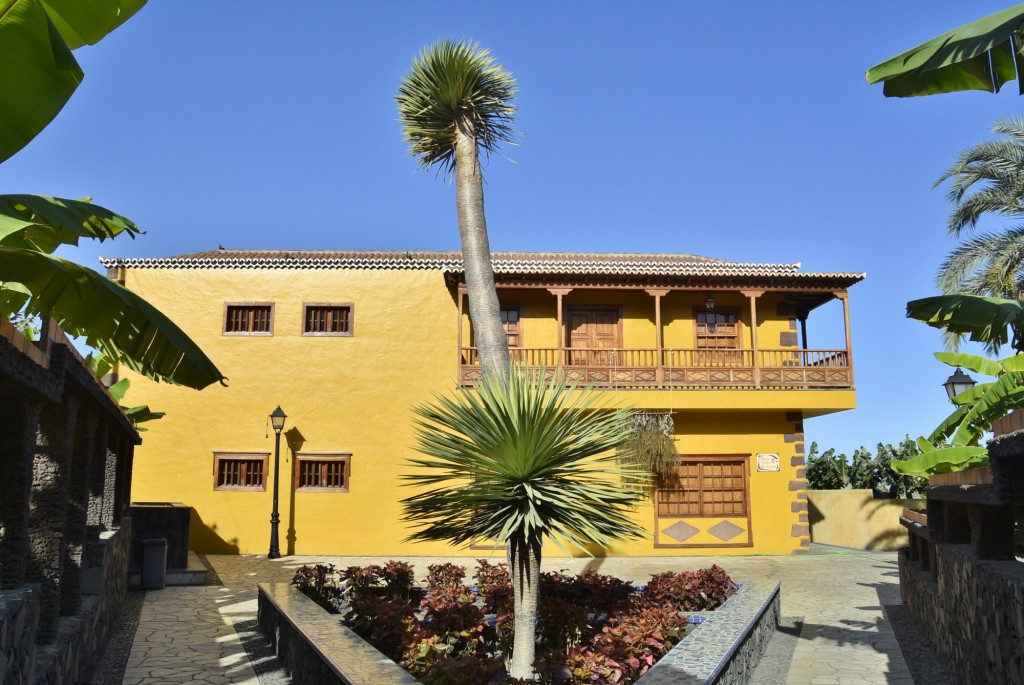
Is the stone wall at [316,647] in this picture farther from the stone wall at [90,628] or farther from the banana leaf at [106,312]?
the banana leaf at [106,312]

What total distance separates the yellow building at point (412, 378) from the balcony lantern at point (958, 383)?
7231mm

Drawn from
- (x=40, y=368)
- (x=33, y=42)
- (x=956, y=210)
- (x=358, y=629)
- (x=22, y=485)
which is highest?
(x=956, y=210)

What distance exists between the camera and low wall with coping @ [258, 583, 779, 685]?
18.0 feet

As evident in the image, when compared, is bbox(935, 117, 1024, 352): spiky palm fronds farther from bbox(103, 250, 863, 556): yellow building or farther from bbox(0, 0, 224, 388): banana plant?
bbox(0, 0, 224, 388): banana plant

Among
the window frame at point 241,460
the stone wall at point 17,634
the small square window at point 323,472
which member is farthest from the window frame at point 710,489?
the stone wall at point 17,634

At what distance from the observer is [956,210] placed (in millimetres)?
15250

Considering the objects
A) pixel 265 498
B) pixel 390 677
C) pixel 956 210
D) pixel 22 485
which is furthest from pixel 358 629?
pixel 956 210

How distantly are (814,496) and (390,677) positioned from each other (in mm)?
20765

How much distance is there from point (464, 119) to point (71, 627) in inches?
264

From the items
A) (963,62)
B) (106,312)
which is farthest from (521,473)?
(963,62)

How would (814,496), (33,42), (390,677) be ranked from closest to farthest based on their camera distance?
1. (33,42)
2. (390,677)
3. (814,496)

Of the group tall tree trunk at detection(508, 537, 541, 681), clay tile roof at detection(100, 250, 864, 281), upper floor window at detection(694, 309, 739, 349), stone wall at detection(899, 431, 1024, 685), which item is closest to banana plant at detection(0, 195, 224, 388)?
tall tree trunk at detection(508, 537, 541, 681)

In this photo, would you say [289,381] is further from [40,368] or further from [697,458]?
[40,368]

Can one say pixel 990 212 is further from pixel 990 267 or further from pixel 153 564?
pixel 153 564
